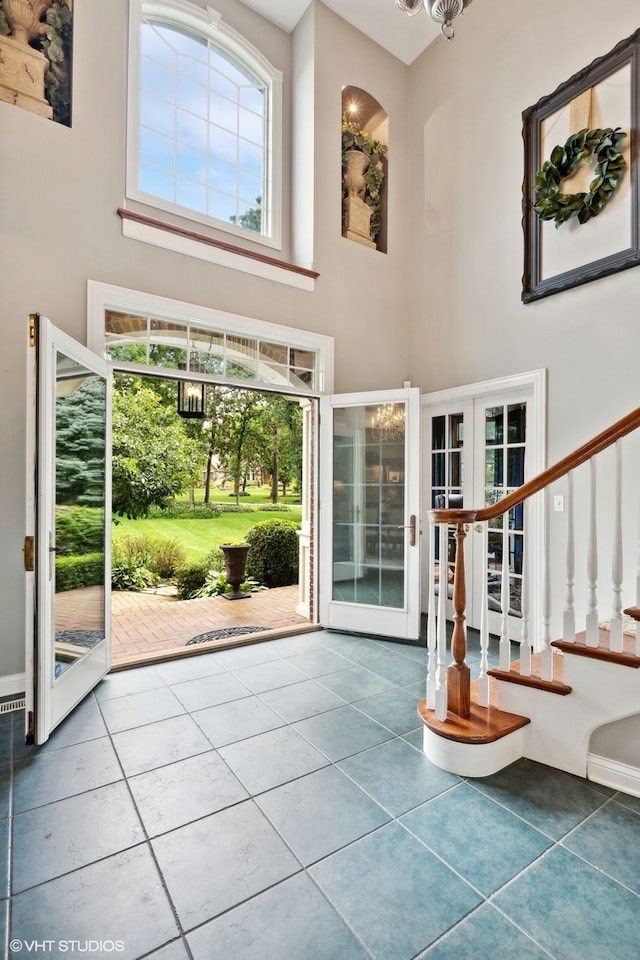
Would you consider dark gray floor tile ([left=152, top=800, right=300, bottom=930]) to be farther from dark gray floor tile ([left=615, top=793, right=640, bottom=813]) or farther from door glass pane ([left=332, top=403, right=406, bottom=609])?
door glass pane ([left=332, top=403, right=406, bottom=609])

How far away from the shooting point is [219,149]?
4102 mm

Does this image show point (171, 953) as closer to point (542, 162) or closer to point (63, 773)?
point (63, 773)

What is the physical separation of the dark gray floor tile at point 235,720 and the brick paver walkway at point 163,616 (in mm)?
981

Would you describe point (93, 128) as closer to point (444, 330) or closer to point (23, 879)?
point (444, 330)

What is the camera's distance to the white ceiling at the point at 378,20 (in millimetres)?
4230

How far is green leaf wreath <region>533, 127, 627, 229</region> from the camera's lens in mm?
3037

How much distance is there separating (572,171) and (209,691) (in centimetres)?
430

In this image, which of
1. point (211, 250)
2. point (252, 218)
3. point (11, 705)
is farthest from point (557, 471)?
point (252, 218)

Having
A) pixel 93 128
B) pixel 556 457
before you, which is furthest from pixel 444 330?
pixel 93 128

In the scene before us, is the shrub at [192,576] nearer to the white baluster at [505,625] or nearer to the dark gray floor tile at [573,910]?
the white baluster at [505,625]

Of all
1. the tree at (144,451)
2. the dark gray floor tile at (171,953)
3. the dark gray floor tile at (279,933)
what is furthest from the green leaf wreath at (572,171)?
the tree at (144,451)

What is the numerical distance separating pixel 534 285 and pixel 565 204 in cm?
54

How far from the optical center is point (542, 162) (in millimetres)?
3537

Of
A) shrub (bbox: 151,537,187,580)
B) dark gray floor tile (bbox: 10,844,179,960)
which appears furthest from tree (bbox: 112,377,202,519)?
dark gray floor tile (bbox: 10,844,179,960)
